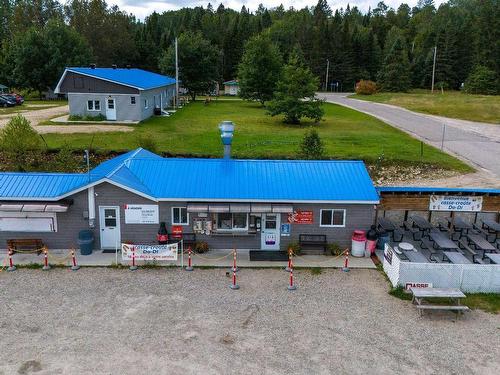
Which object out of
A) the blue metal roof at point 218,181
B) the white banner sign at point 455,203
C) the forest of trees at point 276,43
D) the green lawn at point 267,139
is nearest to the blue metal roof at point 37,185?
the blue metal roof at point 218,181

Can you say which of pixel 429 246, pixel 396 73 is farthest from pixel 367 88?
pixel 429 246

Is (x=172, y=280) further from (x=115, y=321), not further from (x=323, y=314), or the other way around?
(x=323, y=314)

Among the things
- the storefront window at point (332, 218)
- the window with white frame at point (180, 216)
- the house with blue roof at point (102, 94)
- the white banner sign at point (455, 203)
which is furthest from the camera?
the house with blue roof at point (102, 94)

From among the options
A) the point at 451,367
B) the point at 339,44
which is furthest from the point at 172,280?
the point at 339,44

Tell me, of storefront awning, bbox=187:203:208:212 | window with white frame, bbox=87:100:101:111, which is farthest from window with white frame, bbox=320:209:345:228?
window with white frame, bbox=87:100:101:111

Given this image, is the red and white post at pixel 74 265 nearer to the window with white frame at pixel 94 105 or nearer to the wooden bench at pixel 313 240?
the wooden bench at pixel 313 240

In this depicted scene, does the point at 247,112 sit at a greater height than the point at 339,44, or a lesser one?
lesser
